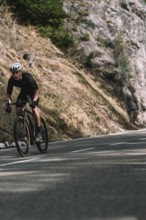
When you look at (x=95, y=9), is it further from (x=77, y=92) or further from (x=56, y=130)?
(x=56, y=130)

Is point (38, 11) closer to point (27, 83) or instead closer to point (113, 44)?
point (113, 44)

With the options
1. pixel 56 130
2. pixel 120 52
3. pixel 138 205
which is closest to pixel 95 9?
pixel 120 52

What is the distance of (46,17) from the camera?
24.7 metres

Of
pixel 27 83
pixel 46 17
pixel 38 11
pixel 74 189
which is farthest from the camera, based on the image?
pixel 46 17

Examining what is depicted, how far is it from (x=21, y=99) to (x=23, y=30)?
14910mm

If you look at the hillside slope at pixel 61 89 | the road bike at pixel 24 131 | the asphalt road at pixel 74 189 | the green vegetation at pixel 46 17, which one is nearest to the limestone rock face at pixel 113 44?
the hillside slope at pixel 61 89

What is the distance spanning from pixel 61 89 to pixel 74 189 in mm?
16733

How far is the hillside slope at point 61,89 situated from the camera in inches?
753

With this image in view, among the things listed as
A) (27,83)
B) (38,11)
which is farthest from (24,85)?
(38,11)

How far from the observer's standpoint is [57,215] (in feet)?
13.4

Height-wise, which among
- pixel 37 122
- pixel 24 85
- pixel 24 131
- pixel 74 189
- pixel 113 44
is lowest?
pixel 74 189

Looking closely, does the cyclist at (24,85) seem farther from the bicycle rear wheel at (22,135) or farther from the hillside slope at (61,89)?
the hillside slope at (61,89)

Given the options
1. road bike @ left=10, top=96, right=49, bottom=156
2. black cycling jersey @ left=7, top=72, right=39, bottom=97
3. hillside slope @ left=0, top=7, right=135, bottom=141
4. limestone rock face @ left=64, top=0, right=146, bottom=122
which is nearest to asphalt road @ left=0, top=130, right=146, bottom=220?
road bike @ left=10, top=96, right=49, bottom=156

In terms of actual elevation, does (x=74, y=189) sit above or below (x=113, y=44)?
below
